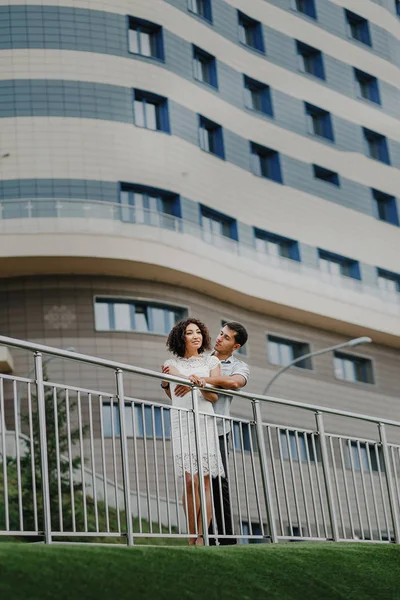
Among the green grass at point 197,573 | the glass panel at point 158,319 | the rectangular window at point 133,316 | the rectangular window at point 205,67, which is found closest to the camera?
the green grass at point 197,573

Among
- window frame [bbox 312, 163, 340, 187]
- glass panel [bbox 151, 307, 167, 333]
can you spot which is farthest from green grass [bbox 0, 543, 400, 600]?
window frame [bbox 312, 163, 340, 187]

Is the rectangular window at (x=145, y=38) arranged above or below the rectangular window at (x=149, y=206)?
above

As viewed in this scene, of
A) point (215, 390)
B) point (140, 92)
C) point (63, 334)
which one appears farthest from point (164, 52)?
point (215, 390)

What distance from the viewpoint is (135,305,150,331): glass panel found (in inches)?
1193

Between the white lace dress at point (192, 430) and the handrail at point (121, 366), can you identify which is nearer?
the handrail at point (121, 366)

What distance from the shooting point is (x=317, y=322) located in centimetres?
3534

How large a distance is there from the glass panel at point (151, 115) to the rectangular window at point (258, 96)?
5.11m

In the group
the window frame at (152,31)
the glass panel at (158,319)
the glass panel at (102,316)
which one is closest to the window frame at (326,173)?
the window frame at (152,31)

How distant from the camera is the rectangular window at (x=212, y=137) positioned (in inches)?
1342

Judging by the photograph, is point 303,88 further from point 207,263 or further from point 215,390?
point 215,390

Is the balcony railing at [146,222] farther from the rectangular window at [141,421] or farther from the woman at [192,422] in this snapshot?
the rectangular window at [141,421]

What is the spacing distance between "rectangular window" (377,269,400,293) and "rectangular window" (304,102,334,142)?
5158 mm

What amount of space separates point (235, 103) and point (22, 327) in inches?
446

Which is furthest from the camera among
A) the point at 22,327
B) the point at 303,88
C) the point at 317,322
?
the point at 303,88
